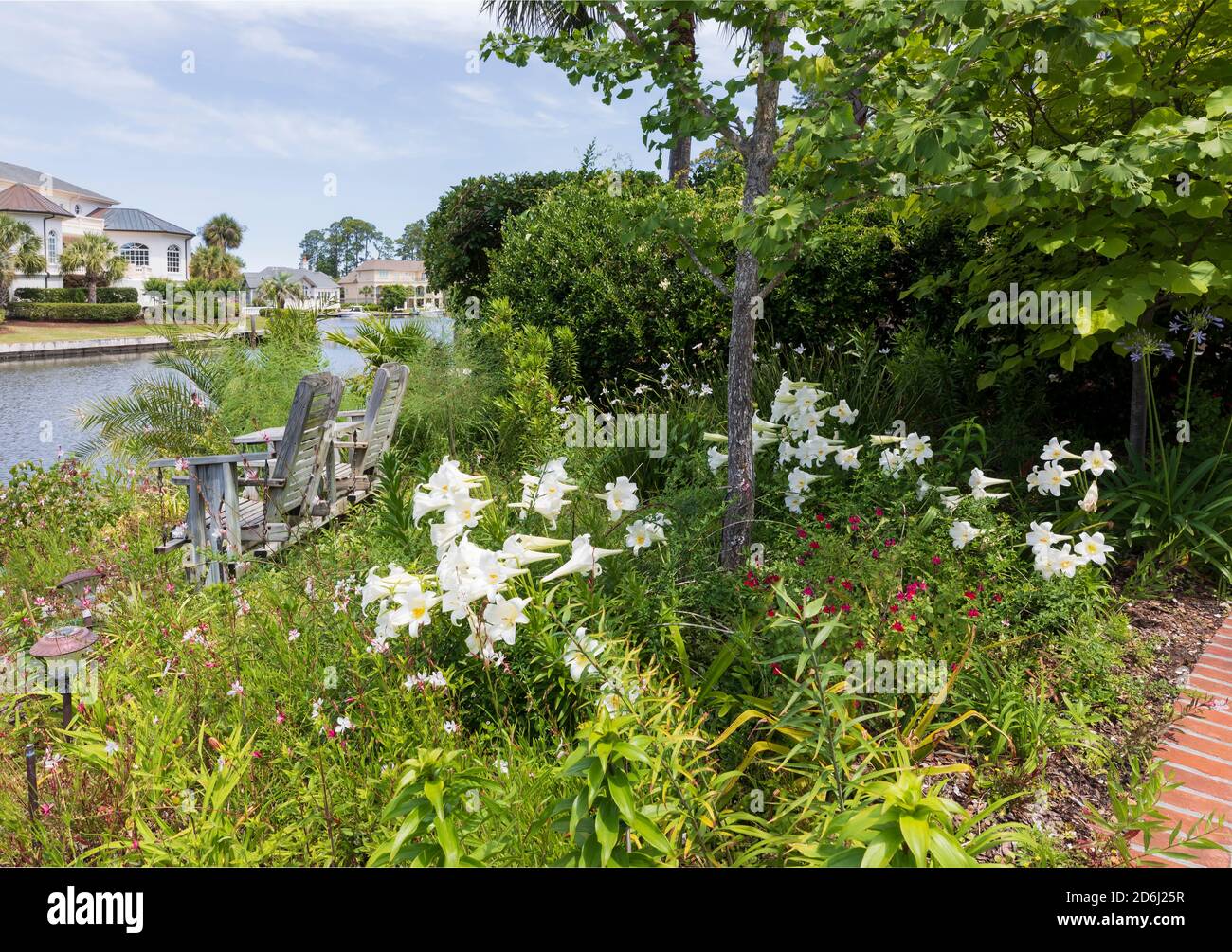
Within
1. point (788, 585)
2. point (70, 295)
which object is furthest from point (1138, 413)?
point (70, 295)

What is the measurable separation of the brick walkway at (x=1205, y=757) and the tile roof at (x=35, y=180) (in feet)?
196

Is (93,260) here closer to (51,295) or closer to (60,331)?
(51,295)

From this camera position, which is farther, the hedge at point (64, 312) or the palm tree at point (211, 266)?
the palm tree at point (211, 266)

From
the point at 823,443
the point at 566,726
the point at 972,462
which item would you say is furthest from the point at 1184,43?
the point at 566,726

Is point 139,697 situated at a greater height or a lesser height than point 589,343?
lesser

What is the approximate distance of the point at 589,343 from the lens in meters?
7.21

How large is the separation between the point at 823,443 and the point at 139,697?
298cm

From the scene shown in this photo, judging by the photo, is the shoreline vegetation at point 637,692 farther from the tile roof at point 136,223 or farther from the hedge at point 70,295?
the tile roof at point 136,223

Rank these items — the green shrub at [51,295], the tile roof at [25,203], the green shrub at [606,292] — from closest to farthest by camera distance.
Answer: the green shrub at [606,292] → the green shrub at [51,295] → the tile roof at [25,203]

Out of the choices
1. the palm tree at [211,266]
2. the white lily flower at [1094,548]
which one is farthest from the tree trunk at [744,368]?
the palm tree at [211,266]

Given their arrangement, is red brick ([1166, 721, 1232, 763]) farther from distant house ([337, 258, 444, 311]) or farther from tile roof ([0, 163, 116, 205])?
distant house ([337, 258, 444, 311])

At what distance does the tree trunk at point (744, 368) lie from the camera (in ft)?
10.8
